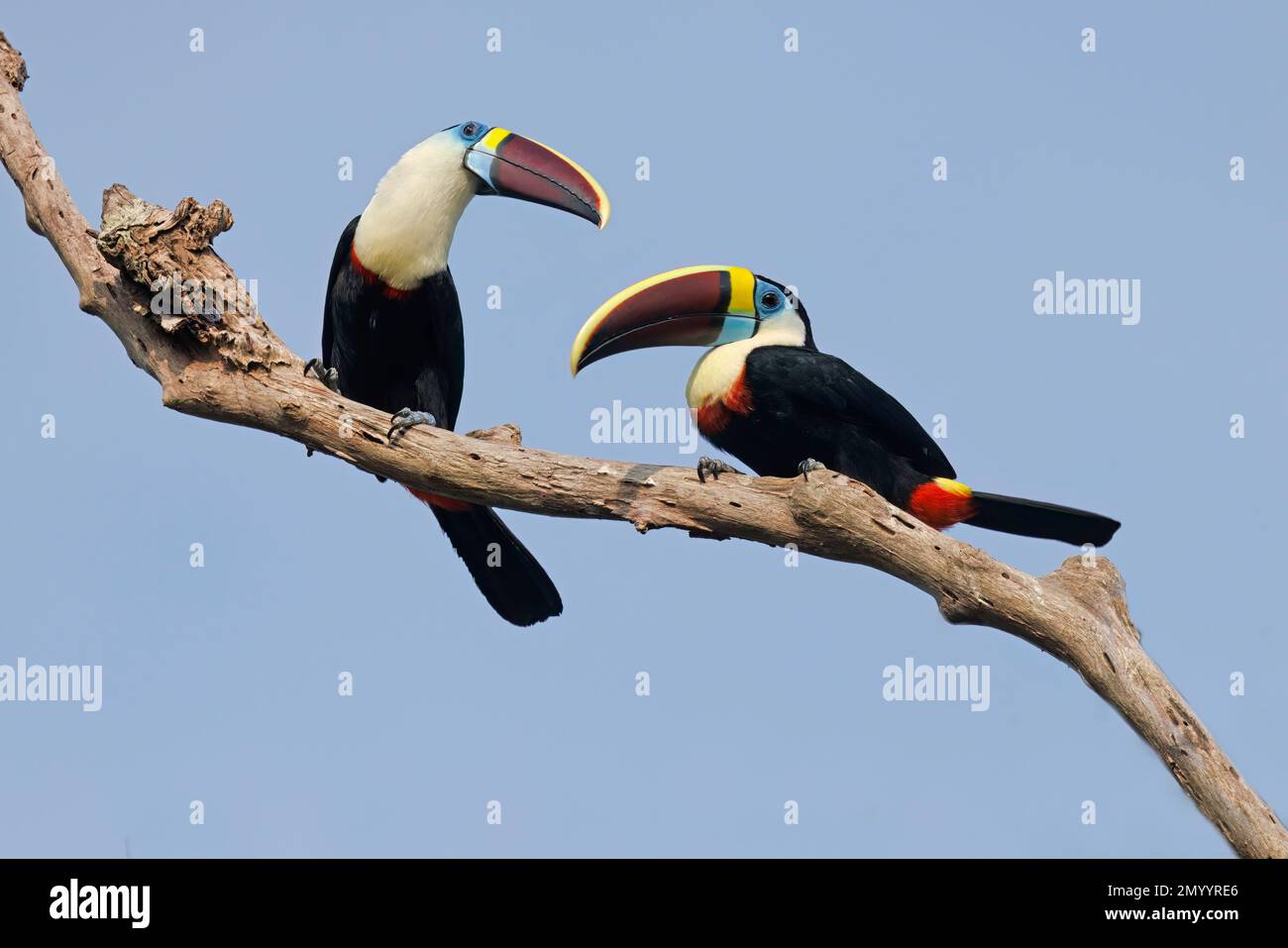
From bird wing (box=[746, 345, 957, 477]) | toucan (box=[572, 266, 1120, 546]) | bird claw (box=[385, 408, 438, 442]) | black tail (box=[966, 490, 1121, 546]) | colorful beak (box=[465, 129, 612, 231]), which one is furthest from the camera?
colorful beak (box=[465, 129, 612, 231])

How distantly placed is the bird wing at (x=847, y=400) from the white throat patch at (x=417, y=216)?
1.78m

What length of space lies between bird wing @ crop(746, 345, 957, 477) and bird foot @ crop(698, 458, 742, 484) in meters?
0.90

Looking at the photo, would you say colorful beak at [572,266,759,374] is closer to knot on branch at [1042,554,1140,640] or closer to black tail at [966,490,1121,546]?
black tail at [966,490,1121,546]

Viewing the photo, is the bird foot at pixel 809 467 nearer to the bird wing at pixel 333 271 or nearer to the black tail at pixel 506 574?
the black tail at pixel 506 574

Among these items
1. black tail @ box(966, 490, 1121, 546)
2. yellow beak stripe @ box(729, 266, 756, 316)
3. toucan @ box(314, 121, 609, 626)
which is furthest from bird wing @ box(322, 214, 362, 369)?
black tail @ box(966, 490, 1121, 546)

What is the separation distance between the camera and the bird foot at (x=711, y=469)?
20.9ft

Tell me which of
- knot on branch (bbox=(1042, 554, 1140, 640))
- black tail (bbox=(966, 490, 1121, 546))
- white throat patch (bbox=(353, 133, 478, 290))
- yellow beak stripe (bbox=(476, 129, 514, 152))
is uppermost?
yellow beak stripe (bbox=(476, 129, 514, 152))

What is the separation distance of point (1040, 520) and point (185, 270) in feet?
13.5

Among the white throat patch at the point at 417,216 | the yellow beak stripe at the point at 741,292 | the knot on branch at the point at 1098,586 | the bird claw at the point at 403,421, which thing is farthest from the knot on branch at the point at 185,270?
the knot on branch at the point at 1098,586

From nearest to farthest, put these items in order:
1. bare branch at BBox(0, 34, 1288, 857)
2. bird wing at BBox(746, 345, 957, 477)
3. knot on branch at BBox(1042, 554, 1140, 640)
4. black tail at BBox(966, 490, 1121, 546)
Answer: bare branch at BBox(0, 34, 1288, 857) < knot on branch at BBox(1042, 554, 1140, 640) < black tail at BBox(966, 490, 1121, 546) < bird wing at BBox(746, 345, 957, 477)

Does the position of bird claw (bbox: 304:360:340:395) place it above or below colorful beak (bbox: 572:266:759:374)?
below

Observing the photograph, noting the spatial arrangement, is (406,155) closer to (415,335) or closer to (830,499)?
(415,335)

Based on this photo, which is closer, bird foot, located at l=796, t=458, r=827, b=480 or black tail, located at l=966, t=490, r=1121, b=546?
bird foot, located at l=796, t=458, r=827, b=480

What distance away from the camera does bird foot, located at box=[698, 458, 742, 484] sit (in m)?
6.38
